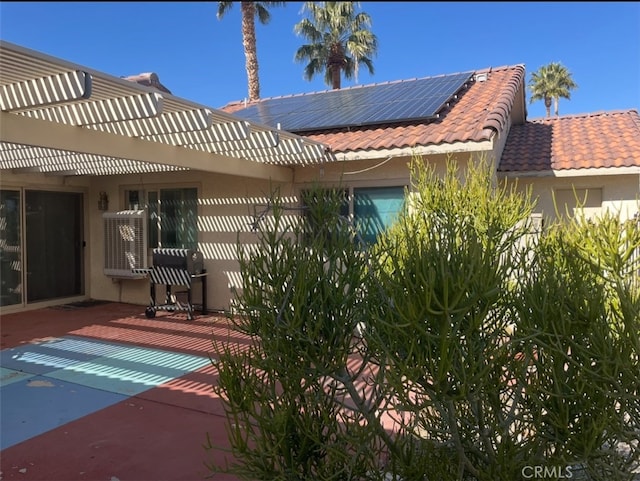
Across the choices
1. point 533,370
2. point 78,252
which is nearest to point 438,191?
point 533,370

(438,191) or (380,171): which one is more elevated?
(380,171)

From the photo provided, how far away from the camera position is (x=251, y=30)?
2148 cm

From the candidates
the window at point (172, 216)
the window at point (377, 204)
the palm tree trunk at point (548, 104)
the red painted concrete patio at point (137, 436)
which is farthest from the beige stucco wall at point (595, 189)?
the palm tree trunk at point (548, 104)

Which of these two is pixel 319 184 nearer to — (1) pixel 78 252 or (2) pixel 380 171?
(2) pixel 380 171

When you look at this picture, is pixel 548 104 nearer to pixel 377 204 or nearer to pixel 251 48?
pixel 251 48

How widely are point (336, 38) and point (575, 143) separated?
18.1 m

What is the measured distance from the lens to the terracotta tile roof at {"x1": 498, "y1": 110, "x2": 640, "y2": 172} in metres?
8.97

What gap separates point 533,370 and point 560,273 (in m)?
0.63

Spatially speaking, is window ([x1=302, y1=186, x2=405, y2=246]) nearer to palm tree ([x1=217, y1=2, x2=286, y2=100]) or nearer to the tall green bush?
the tall green bush

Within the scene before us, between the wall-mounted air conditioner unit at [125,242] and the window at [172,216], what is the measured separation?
393 mm

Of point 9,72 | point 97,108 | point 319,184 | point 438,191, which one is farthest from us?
point 97,108

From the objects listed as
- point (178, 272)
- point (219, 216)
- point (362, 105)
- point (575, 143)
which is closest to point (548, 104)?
point (575, 143)

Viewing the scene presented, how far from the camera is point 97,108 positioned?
6086mm

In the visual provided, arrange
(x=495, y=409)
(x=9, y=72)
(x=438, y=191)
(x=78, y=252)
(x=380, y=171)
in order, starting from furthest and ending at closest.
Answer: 1. (x=78, y=252)
2. (x=380, y=171)
3. (x=9, y=72)
4. (x=438, y=191)
5. (x=495, y=409)
